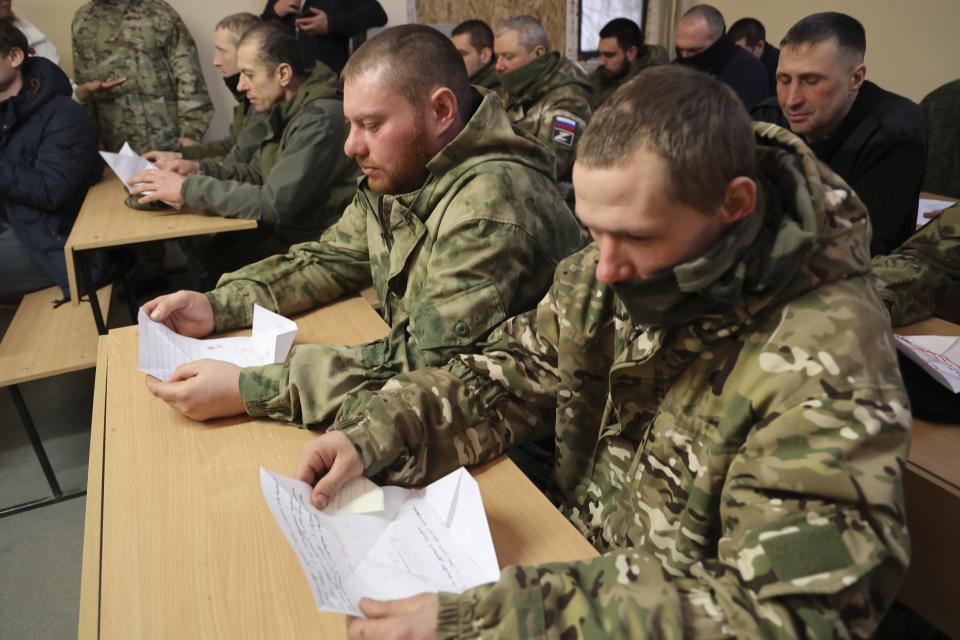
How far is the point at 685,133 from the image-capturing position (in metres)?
0.69

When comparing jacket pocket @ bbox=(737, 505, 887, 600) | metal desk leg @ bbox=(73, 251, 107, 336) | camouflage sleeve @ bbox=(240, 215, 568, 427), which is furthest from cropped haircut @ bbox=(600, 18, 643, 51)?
jacket pocket @ bbox=(737, 505, 887, 600)

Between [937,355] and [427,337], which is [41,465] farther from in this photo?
[937,355]

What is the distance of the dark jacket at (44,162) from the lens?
2.51 meters

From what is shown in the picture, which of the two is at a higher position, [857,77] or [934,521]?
[857,77]

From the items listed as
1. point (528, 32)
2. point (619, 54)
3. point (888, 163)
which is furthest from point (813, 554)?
point (619, 54)

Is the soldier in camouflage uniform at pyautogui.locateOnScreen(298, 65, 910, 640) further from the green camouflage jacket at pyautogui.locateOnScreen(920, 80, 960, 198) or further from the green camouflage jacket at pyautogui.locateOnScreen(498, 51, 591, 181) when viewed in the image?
the green camouflage jacket at pyautogui.locateOnScreen(920, 80, 960, 198)

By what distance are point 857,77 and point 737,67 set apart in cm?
198

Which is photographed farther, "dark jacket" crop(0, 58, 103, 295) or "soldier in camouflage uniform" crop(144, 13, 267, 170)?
"soldier in camouflage uniform" crop(144, 13, 267, 170)

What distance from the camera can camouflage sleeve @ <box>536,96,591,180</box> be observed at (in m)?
3.25

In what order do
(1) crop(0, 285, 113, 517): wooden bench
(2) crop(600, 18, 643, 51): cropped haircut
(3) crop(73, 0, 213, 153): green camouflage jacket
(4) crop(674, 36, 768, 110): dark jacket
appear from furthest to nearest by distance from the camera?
(2) crop(600, 18, 643, 51): cropped haircut < (4) crop(674, 36, 768, 110): dark jacket < (3) crop(73, 0, 213, 153): green camouflage jacket < (1) crop(0, 285, 113, 517): wooden bench

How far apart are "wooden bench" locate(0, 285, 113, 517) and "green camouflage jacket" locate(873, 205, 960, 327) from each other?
6.87 ft

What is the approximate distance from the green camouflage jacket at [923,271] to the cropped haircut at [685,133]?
0.97 m

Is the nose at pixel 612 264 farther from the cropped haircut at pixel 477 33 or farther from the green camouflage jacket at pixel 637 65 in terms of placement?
the green camouflage jacket at pixel 637 65

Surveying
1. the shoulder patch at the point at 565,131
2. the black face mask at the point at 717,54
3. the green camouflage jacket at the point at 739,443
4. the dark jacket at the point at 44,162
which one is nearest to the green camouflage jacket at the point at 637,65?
the black face mask at the point at 717,54
